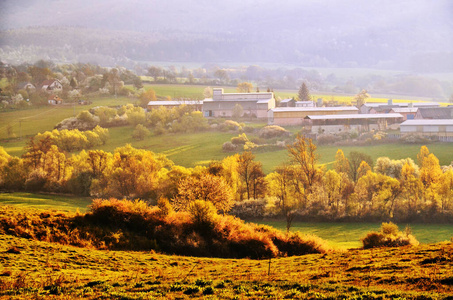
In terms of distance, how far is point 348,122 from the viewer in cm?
4128

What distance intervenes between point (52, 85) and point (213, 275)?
42.0 m

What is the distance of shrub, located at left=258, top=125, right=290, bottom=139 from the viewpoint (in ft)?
134

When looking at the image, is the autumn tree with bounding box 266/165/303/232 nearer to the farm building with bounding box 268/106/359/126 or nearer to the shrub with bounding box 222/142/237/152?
the shrub with bounding box 222/142/237/152

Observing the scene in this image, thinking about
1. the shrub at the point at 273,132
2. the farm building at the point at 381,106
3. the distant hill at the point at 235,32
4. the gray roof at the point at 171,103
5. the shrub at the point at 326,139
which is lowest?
the shrub at the point at 326,139

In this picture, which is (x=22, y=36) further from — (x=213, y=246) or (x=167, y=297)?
(x=167, y=297)

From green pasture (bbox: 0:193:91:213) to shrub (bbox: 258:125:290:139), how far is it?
1868cm

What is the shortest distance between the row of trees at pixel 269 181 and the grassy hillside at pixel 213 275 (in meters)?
10.4

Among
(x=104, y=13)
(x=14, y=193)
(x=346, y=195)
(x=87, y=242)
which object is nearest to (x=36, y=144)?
(x=14, y=193)

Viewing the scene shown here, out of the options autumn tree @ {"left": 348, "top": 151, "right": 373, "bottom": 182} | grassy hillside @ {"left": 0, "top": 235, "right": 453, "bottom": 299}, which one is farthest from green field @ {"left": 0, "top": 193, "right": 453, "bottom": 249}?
grassy hillside @ {"left": 0, "top": 235, "right": 453, "bottom": 299}

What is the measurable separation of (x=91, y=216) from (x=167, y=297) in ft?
39.7

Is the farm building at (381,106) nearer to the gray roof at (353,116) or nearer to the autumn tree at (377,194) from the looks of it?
the gray roof at (353,116)

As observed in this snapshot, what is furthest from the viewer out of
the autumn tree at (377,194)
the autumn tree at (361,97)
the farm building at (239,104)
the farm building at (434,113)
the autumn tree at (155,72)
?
the autumn tree at (155,72)

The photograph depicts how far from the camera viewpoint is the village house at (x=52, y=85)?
47.0 meters

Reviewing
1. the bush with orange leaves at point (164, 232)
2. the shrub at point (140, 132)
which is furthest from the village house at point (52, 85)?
the bush with orange leaves at point (164, 232)
